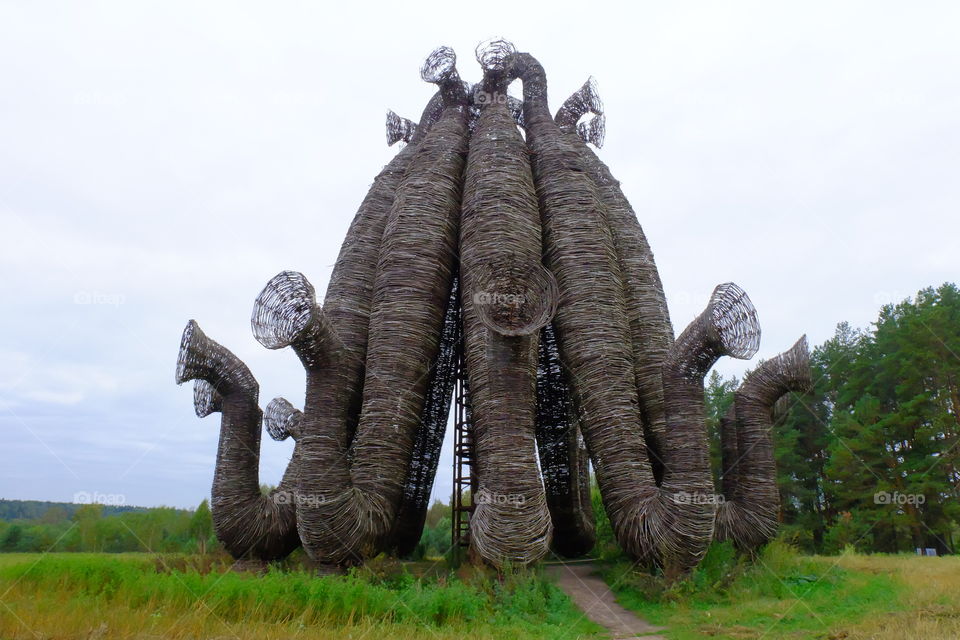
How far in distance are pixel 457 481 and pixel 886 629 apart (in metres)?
6.22

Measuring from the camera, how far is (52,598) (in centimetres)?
541

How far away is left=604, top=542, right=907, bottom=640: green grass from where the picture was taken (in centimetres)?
629

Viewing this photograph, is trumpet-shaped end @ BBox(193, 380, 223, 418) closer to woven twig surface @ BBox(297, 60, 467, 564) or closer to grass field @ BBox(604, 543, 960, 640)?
woven twig surface @ BBox(297, 60, 467, 564)

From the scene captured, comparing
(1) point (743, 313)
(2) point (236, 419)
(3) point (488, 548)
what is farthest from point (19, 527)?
(1) point (743, 313)

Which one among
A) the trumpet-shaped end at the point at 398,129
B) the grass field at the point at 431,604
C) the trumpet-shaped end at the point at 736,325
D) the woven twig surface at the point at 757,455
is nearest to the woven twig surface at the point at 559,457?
the grass field at the point at 431,604

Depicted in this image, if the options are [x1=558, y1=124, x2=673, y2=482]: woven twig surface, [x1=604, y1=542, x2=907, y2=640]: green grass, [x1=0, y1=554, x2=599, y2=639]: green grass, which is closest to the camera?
[x1=0, y1=554, x2=599, y2=639]: green grass

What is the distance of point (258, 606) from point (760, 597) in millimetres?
5841

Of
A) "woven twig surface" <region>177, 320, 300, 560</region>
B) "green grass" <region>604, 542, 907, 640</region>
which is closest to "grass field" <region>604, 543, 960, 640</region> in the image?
"green grass" <region>604, 542, 907, 640</region>

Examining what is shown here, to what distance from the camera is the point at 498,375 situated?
26.6 feet

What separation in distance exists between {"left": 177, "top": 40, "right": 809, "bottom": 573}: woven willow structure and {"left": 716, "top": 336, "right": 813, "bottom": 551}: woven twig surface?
0.03 m

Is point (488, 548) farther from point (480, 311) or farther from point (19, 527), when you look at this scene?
point (19, 527)

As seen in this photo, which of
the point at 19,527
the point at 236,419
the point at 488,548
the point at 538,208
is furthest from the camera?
the point at 19,527

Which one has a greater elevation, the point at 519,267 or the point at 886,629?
the point at 519,267

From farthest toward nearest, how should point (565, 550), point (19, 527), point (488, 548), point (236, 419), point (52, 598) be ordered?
point (19, 527), point (565, 550), point (236, 419), point (488, 548), point (52, 598)
